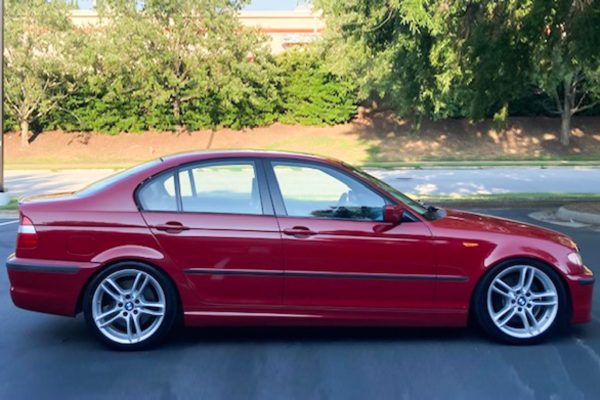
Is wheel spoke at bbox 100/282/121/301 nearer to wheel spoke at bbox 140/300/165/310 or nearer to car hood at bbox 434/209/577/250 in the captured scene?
wheel spoke at bbox 140/300/165/310

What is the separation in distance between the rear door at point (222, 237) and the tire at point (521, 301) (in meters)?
1.59

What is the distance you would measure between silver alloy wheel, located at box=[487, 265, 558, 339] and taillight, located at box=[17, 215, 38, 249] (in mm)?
3486

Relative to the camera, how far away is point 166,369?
4.73 metres

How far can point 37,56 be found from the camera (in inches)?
1324

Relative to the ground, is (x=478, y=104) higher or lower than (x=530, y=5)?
lower

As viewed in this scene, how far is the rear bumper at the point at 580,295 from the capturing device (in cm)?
521

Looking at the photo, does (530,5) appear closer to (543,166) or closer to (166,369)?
(166,369)

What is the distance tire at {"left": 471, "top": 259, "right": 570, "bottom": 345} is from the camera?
5.18m

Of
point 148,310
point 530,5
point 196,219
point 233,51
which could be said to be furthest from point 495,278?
point 233,51

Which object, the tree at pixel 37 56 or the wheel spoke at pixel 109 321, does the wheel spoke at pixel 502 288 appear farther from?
the tree at pixel 37 56

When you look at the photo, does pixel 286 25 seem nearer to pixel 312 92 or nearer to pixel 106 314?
pixel 312 92

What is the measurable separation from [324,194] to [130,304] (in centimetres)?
170

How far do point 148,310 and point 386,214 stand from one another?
1938 mm

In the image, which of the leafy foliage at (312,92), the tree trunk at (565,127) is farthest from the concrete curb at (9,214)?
the tree trunk at (565,127)
